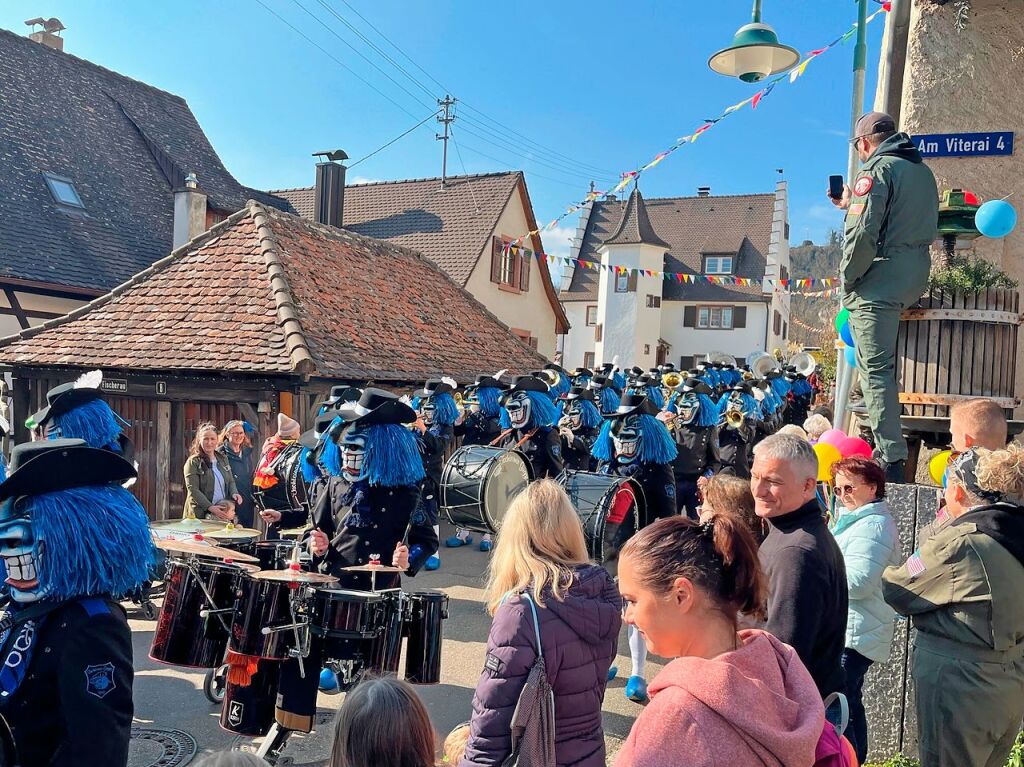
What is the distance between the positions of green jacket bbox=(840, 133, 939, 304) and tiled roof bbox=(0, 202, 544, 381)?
665cm

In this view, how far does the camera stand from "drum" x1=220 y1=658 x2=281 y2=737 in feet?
12.9

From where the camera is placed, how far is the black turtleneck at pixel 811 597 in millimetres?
2639

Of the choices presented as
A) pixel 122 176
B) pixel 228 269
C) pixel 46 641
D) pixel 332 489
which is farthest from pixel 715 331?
pixel 46 641

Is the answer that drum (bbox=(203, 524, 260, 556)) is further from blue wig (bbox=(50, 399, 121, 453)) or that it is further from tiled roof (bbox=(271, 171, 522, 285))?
tiled roof (bbox=(271, 171, 522, 285))

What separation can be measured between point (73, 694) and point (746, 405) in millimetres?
9445

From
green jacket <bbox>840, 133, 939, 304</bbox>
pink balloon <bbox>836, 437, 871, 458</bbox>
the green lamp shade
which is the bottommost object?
pink balloon <bbox>836, 437, 871, 458</bbox>

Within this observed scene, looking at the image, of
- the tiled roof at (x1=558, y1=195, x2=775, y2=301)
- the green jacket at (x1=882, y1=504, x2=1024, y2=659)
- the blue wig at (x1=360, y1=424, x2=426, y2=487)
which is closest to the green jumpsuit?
the green jacket at (x1=882, y1=504, x2=1024, y2=659)

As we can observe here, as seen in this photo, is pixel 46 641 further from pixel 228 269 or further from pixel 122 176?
pixel 122 176

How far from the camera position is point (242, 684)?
3904 millimetres

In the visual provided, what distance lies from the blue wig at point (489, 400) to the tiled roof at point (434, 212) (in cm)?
1010

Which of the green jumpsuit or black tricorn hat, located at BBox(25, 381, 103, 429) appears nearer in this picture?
the green jumpsuit

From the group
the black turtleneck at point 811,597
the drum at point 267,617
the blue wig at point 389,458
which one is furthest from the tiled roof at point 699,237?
the black turtleneck at point 811,597

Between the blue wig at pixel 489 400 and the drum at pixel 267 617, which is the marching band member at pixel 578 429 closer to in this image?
the blue wig at pixel 489 400

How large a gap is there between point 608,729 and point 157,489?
7.64m
